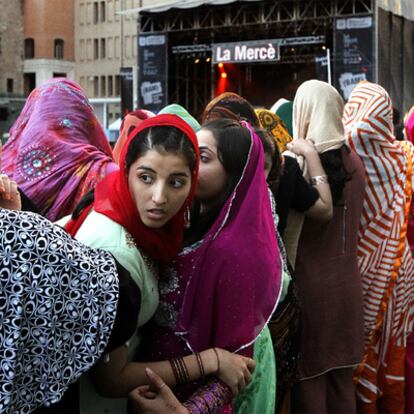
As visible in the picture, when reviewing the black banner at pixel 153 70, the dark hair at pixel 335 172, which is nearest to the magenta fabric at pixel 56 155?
the dark hair at pixel 335 172

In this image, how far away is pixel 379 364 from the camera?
3859 mm

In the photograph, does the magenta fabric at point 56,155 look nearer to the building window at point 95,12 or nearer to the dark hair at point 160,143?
the dark hair at point 160,143

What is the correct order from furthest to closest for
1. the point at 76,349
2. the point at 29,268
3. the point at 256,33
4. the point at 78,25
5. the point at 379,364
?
the point at 78,25, the point at 256,33, the point at 379,364, the point at 76,349, the point at 29,268

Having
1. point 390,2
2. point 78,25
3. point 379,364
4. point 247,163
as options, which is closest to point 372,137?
point 379,364

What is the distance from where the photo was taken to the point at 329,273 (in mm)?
3324

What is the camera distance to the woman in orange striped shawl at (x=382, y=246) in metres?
3.61

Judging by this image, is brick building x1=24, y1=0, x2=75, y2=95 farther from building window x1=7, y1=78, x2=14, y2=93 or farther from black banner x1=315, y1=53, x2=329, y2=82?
black banner x1=315, y1=53, x2=329, y2=82

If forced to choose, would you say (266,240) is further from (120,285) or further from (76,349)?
(76,349)

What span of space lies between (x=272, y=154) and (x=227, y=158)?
618 mm

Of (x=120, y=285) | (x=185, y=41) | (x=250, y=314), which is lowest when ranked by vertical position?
(x=250, y=314)

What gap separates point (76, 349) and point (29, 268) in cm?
21

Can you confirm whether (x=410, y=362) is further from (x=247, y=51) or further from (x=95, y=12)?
(x=95, y=12)

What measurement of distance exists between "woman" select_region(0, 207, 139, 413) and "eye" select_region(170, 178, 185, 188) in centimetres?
31

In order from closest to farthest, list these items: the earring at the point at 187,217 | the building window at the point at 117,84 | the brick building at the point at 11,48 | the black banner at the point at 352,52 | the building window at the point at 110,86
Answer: the earring at the point at 187,217 → the black banner at the point at 352,52 → the brick building at the point at 11,48 → the building window at the point at 117,84 → the building window at the point at 110,86
